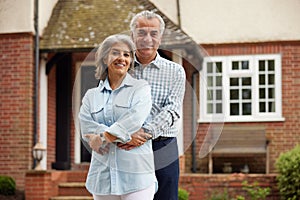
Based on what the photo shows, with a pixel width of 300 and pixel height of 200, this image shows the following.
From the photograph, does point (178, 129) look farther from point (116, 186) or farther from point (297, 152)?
point (297, 152)

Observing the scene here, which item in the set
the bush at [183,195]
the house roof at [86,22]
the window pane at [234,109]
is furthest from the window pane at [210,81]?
the window pane at [234,109]

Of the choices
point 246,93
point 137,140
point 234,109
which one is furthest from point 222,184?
point 137,140

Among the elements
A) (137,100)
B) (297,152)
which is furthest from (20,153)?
(137,100)

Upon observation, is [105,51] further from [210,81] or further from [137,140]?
[210,81]

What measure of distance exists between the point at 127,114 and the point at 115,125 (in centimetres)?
6

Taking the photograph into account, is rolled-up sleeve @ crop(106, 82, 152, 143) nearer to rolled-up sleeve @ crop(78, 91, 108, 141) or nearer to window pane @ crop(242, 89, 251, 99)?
rolled-up sleeve @ crop(78, 91, 108, 141)

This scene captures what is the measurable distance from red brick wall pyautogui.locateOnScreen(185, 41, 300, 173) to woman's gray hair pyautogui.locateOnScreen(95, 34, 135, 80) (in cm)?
644

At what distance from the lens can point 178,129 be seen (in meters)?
2.84

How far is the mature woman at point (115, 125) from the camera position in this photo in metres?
2.52

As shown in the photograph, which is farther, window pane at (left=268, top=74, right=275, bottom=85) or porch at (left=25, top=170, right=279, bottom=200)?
window pane at (left=268, top=74, right=275, bottom=85)

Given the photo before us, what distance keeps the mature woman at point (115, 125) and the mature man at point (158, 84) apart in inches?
2.4

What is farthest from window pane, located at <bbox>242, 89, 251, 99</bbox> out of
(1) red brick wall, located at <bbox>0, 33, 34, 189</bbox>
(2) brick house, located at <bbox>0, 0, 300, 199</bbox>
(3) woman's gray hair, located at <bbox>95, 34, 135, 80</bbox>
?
(3) woman's gray hair, located at <bbox>95, 34, 135, 80</bbox>

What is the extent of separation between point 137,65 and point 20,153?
6304 mm

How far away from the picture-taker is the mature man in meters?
2.63
